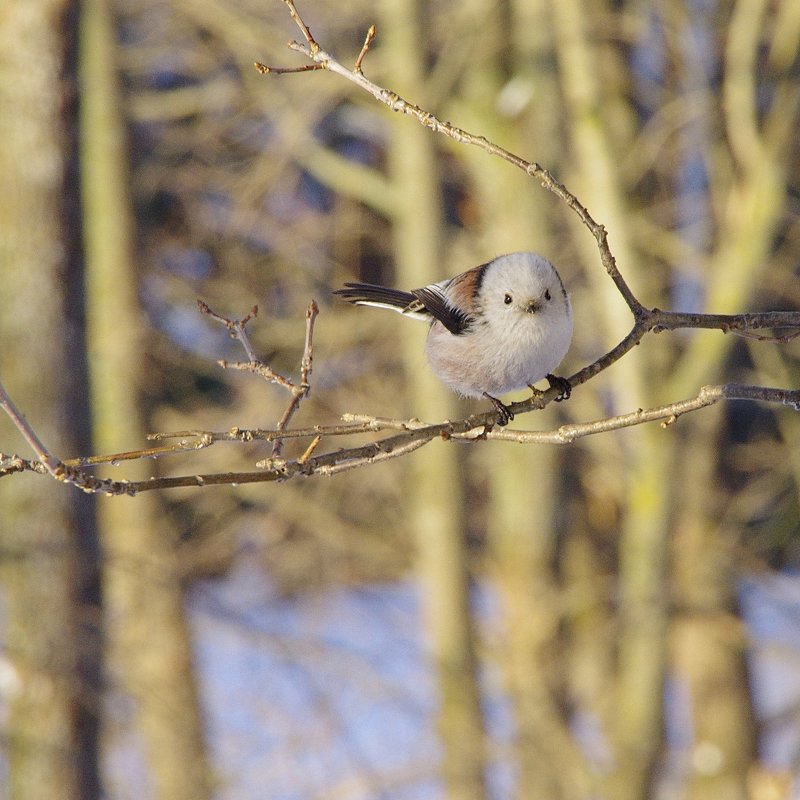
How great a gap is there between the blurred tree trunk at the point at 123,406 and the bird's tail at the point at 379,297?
18.7 feet

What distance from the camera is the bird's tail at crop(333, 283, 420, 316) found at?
9.65 ft

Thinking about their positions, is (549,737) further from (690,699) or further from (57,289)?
(57,289)

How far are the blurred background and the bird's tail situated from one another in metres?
2.68

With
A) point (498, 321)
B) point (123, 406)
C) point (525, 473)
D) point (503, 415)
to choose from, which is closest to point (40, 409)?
point (498, 321)

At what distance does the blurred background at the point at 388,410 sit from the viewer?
537 centimetres

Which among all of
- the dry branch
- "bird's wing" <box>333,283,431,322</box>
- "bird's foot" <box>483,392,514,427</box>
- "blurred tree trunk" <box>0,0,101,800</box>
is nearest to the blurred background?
"blurred tree trunk" <box>0,0,101,800</box>

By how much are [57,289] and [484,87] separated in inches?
168

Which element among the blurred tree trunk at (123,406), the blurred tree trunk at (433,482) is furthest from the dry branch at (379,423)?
the blurred tree trunk at (123,406)

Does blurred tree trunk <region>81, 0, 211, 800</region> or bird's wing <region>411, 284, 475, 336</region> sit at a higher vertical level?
blurred tree trunk <region>81, 0, 211, 800</region>

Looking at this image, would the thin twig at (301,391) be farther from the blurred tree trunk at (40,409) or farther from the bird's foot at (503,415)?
the blurred tree trunk at (40,409)

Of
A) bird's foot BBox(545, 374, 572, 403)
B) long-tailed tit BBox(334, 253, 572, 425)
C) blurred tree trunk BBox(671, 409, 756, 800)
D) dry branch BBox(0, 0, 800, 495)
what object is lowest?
dry branch BBox(0, 0, 800, 495)

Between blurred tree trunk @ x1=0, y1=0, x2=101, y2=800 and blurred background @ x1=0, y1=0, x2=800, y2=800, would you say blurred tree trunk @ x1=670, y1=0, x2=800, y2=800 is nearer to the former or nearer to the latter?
blurred background @ x1=0, y1=0, x2=800, y2=800

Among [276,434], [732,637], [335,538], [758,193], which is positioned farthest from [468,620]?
[276,434]

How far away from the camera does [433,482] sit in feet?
24.8
